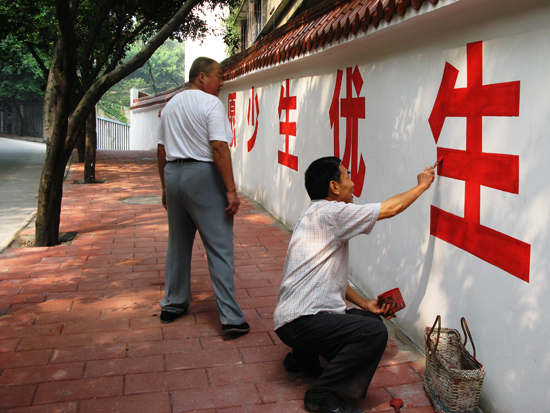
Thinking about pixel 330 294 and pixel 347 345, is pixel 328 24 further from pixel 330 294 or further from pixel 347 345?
pixel 347 345

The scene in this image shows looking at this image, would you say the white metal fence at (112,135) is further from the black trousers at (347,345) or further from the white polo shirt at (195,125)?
the black trousers at (347,345)

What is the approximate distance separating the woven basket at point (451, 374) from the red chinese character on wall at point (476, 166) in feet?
1.40

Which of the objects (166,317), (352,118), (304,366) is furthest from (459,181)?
(166,317)

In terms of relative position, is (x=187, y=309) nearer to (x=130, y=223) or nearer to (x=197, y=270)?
(x=197, y=270)

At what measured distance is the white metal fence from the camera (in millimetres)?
30578

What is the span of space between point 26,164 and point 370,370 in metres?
15.8

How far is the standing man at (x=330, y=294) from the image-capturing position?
2.77m

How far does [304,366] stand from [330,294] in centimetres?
54

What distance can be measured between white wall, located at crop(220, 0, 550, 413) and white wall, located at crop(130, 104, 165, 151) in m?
17.6

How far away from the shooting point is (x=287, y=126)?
7262 mm

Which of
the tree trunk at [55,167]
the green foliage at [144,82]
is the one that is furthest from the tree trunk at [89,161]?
the green foliage at [144,82]

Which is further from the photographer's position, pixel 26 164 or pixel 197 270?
pixel 26 164

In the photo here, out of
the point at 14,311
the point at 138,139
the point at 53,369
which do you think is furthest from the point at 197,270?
the point at 138,139

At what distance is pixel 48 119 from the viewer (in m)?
7.04
